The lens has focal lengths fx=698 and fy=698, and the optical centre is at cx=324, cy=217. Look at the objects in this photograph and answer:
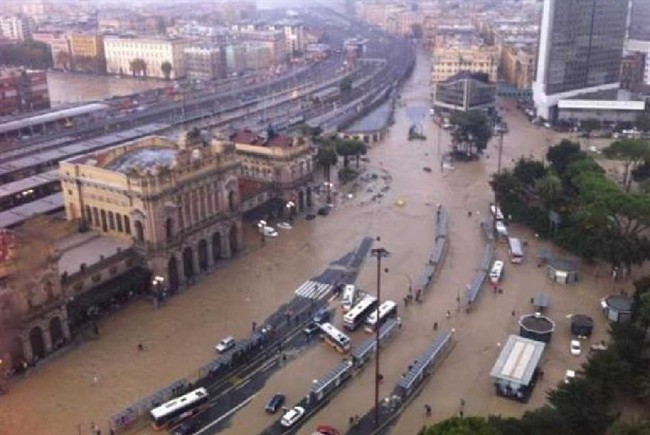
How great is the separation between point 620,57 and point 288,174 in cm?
8279

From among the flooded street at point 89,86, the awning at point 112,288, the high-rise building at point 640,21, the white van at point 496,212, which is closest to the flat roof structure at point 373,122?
the white van at point 496,212

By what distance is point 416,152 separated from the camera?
9850cm

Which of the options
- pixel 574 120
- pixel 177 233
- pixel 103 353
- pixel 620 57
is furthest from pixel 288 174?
pixel 620 57

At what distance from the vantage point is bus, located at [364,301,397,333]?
49203 millimetres

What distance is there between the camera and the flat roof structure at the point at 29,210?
6081 centimetres

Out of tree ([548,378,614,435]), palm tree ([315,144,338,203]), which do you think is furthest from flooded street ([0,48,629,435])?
palm tree ([315,144,338,203])

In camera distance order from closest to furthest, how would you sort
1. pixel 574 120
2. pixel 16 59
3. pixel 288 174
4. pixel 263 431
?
1. pixel 263 431
2. pixel 288 174
3. pixel 574 120
4. pixel 16 59

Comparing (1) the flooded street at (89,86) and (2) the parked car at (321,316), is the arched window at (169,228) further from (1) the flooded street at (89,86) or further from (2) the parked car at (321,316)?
(1) the flooded street at (89,86)

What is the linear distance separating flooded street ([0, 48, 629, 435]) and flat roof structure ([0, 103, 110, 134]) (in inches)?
2124

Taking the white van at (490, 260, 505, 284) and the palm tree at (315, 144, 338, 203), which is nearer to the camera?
the white van at (490, 260, 505, 284)

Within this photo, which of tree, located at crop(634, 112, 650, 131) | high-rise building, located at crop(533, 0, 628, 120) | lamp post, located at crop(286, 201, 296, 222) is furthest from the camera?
high-rise building, located at crop(533, 0, 628, 120)

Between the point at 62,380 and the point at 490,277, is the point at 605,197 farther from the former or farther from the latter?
the point at 62,380

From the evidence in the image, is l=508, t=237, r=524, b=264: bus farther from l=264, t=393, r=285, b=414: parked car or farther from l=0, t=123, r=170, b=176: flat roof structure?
l=0, t=123, r=170, b=176: flat roof structure

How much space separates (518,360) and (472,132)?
55.9 m
